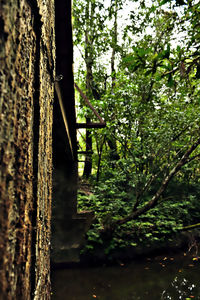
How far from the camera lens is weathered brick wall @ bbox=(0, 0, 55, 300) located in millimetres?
292

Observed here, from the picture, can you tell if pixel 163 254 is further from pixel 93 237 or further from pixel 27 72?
pixel 27 72

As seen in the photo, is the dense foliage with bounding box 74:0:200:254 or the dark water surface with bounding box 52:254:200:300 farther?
the dense foliage with bounding box 74:0:200:254

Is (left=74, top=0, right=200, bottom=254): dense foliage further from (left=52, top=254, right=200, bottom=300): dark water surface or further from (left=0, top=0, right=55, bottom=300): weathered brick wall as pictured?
(left=0, top=0, right=55, bottom=300): weathered brick wall

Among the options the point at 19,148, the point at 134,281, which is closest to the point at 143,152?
the point at 134,281

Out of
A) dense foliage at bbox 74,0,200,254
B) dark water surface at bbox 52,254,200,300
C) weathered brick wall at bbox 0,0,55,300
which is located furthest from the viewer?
dense foliage at bbox 74,0,200,254

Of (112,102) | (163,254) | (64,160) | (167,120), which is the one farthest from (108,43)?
(163,254)

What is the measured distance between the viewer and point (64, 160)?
6.60 meters

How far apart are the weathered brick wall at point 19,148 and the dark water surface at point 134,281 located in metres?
5.48

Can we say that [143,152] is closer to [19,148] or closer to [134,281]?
→ [134,281]

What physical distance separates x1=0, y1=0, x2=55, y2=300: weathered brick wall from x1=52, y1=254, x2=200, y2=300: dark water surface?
5476 mm

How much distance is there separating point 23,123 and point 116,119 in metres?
7.53

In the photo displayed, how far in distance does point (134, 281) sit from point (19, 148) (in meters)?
6.36

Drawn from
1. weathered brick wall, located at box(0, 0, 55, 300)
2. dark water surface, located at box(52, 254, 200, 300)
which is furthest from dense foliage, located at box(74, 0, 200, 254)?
weathered brick wall, located at box(0, 0, 55, 300)

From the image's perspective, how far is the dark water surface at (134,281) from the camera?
16.8ft
